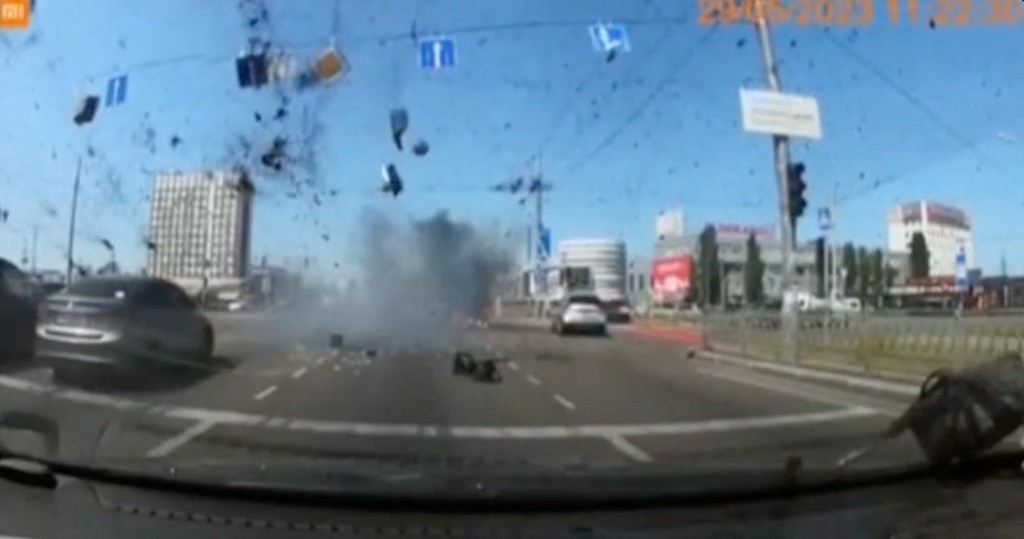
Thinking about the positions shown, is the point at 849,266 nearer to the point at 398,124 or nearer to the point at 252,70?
the point at 398,124

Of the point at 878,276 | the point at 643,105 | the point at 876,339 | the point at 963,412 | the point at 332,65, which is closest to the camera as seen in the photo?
the point at 332,65

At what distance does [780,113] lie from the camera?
206 centimetres

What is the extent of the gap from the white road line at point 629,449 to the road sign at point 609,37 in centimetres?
81

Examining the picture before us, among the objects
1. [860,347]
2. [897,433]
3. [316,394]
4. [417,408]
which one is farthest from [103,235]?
[897,433]

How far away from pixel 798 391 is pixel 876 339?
22 centimetres

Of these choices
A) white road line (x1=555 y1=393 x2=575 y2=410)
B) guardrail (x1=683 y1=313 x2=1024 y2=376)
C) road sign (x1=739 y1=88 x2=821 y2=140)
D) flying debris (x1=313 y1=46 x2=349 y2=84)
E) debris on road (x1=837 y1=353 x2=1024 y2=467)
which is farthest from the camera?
debris on road (x1=837 y1=353 x2=1024 y2=467)

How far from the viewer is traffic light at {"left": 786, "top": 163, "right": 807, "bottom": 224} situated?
81.8 inches

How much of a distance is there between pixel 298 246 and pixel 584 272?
63 cm

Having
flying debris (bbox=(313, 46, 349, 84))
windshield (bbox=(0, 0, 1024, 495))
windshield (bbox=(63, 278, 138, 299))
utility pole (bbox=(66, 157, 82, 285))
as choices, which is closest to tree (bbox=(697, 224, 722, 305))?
windshield (bbox=(0, 0, 1024, 495))

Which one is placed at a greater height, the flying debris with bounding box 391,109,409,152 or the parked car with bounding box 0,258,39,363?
the flying debris with bounding box 391,109,409,152

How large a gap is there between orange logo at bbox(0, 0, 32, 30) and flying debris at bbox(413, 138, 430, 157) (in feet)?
2.80

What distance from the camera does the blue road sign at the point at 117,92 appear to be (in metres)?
2.02

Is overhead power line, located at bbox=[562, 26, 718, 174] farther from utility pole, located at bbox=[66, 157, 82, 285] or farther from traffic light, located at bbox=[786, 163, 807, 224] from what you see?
utility pole, located at bbox=[66, 157, 82, 285]

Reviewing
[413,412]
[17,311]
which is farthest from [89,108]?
[413,412]
